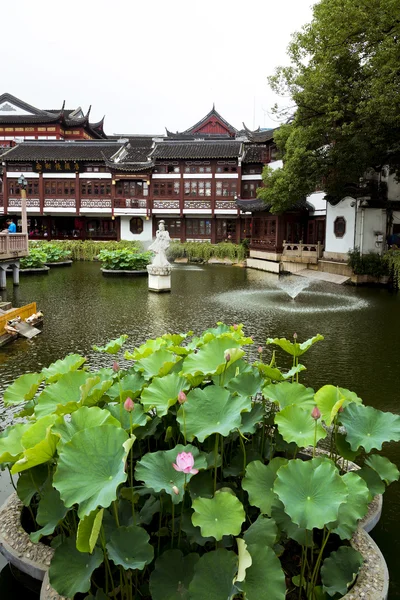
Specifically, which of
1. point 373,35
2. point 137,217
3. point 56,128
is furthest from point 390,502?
point 56,128

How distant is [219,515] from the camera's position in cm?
241

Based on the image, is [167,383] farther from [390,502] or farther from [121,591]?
[390,502]

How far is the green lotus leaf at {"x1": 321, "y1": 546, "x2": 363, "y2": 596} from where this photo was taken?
2619 millimetres

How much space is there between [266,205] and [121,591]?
27.0 meters

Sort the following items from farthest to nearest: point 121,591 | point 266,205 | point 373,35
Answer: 1. point 266,205
2. point 373,35
3. point 121,591

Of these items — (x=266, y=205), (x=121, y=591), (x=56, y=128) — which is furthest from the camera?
(x=56, y=128)

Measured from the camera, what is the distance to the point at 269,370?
3684 mm

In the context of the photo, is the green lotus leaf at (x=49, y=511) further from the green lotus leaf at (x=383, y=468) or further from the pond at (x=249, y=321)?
the green lotus leaf at (x=383, y=468)

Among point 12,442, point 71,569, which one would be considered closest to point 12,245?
point 12,442

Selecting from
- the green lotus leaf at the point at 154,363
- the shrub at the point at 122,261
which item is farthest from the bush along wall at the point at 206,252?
the green lotus leaf at the point at 154,363

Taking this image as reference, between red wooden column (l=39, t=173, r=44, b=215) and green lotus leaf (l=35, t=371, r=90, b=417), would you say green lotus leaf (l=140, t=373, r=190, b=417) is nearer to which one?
green lotus leaf (l=35, t=371, r=90, b=417)

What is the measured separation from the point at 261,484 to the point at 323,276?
68.0ft

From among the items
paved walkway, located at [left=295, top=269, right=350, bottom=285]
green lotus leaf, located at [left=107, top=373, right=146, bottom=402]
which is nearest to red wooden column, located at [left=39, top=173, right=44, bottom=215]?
paved walkway, located at [left=295, top=269, right=350, bottom=285]

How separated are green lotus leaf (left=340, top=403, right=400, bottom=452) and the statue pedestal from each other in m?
13.7
